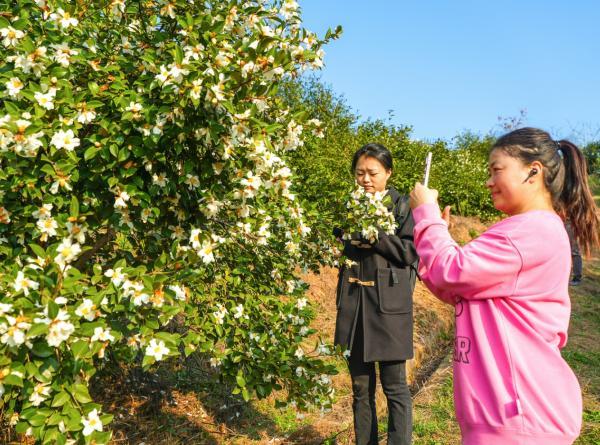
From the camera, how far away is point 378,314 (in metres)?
3.36

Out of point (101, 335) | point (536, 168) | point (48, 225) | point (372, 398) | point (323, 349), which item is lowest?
point (372, 398)

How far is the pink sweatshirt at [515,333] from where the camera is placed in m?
1.66

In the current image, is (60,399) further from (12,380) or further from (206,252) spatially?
(206,252)

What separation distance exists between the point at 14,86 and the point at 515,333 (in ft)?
5.97

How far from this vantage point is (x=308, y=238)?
128 inches

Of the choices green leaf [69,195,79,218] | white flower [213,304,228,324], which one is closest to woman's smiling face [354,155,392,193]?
white flower [213,304,228,324]

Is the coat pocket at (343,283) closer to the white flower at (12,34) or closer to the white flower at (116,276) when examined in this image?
the white flower at (116,276)

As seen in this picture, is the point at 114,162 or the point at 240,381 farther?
the point at 240,381

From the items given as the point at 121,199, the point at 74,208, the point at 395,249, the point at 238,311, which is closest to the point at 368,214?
the point at 395,249

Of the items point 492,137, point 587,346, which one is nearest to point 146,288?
point 587,346

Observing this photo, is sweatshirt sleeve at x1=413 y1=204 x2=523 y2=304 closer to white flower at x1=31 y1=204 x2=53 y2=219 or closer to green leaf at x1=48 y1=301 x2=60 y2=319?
green leaf at x1=48 y1=301 x2=60 y2=319

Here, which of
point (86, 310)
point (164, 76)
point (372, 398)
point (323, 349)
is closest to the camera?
point (86, 310)

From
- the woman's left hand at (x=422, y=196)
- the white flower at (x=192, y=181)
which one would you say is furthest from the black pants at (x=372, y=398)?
the white flower at (x=192, y=181)

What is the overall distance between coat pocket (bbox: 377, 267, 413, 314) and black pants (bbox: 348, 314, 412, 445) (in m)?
0.20
